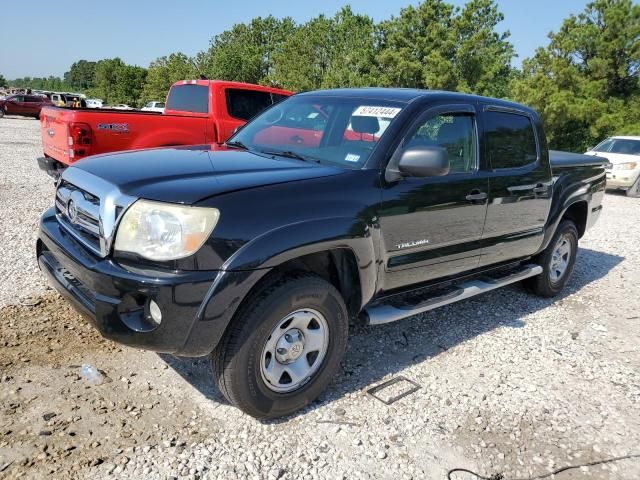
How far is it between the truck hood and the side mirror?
41cm

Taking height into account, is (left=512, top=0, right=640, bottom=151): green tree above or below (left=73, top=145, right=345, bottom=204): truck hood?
above

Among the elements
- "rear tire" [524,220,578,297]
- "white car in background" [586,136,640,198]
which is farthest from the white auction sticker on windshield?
"white car in background" [586,136,640,198]

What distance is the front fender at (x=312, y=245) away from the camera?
101 inches

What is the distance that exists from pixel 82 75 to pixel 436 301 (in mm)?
137780

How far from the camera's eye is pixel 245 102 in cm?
866

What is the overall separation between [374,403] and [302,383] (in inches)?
20.5

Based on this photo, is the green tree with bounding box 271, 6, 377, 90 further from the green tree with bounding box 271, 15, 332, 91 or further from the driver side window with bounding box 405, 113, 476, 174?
the driver side window with bounding box 405, 113, 476, 174

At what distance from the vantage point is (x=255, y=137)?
3.97 m

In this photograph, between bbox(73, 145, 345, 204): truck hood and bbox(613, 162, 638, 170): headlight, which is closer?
bbox(73, 145, 345, 204): truck hood

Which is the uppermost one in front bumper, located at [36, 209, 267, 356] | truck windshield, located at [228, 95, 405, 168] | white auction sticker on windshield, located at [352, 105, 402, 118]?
white auction sticker on windshield, located at [352, 105, 402, 118]

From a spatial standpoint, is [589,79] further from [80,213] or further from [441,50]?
[80,213]

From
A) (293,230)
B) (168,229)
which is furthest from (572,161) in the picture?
(168,229)

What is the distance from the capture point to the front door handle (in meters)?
3.80

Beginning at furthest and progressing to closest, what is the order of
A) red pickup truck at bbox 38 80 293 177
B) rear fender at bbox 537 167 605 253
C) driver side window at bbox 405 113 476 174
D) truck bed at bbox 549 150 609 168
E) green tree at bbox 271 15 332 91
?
green tree at bbox 271 15 332 91 → red pickup truck at bbox 38 80 293 177 → truck bed at bbox 549 150 609 168 → rear fender at bbox 537 167 605 253 → driver side window at bbox 405 113 476 174
